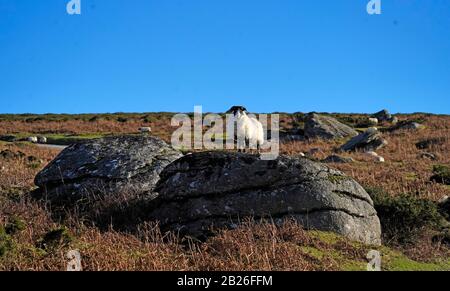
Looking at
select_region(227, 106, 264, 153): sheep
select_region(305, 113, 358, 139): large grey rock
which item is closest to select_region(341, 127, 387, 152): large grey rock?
select_region(305, 113, 358, 139): large grey rock

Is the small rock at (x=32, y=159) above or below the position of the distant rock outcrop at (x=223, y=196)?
above

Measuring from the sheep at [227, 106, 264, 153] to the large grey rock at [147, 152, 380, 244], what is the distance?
10.2 meters

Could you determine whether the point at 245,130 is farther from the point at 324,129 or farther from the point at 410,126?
the point at 410,126

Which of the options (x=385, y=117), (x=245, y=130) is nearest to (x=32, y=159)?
(x=245, y=130)

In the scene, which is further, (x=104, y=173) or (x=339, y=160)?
(x=339, y=160)

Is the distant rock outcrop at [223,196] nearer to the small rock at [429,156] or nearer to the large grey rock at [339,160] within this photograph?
the large grey rock at [339,160]

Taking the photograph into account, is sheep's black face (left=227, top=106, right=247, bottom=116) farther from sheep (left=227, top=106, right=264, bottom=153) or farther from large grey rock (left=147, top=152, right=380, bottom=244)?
large grey rock (left=147, top=152, right=380, bottom=244)

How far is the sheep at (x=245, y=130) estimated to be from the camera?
71.9 ft

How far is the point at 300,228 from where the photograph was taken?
30.0 feet

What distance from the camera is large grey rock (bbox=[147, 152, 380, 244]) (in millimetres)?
10102

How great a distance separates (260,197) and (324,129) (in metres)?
31.3

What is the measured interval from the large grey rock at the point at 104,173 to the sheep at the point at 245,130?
723 cm

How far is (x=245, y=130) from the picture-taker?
22109mm

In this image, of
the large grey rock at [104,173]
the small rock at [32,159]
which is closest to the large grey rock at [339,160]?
the large grey rock at [104,173]
